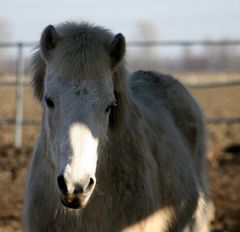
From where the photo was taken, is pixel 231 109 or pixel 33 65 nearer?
pixel 33 65

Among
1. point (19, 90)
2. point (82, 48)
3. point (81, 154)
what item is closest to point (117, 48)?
point (82, 48)

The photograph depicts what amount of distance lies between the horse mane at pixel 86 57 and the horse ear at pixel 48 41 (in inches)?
0.8

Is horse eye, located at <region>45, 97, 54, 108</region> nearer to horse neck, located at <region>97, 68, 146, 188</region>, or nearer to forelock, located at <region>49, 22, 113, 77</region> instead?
forelock, located at <region>49, 22, 113, 77</region>

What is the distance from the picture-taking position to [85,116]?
3.06m

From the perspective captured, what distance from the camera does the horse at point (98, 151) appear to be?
10.00 ft

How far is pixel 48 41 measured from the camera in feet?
11.2

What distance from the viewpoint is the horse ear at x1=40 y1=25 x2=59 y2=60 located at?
11.2 ft

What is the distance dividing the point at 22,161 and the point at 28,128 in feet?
12.6

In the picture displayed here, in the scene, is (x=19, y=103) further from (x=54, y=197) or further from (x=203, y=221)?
(x=54, y=197)

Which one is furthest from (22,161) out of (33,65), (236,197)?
(33,65)

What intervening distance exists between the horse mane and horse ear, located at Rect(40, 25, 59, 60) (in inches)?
0.8

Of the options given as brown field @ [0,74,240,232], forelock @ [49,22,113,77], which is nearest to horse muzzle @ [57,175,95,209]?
forelock @ [49,22,113,77]

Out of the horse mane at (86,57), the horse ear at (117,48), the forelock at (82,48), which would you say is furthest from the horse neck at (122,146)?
the forelock at (82,48)

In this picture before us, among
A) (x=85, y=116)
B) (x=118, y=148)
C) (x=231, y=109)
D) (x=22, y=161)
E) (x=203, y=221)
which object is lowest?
(x=231, y=109)
